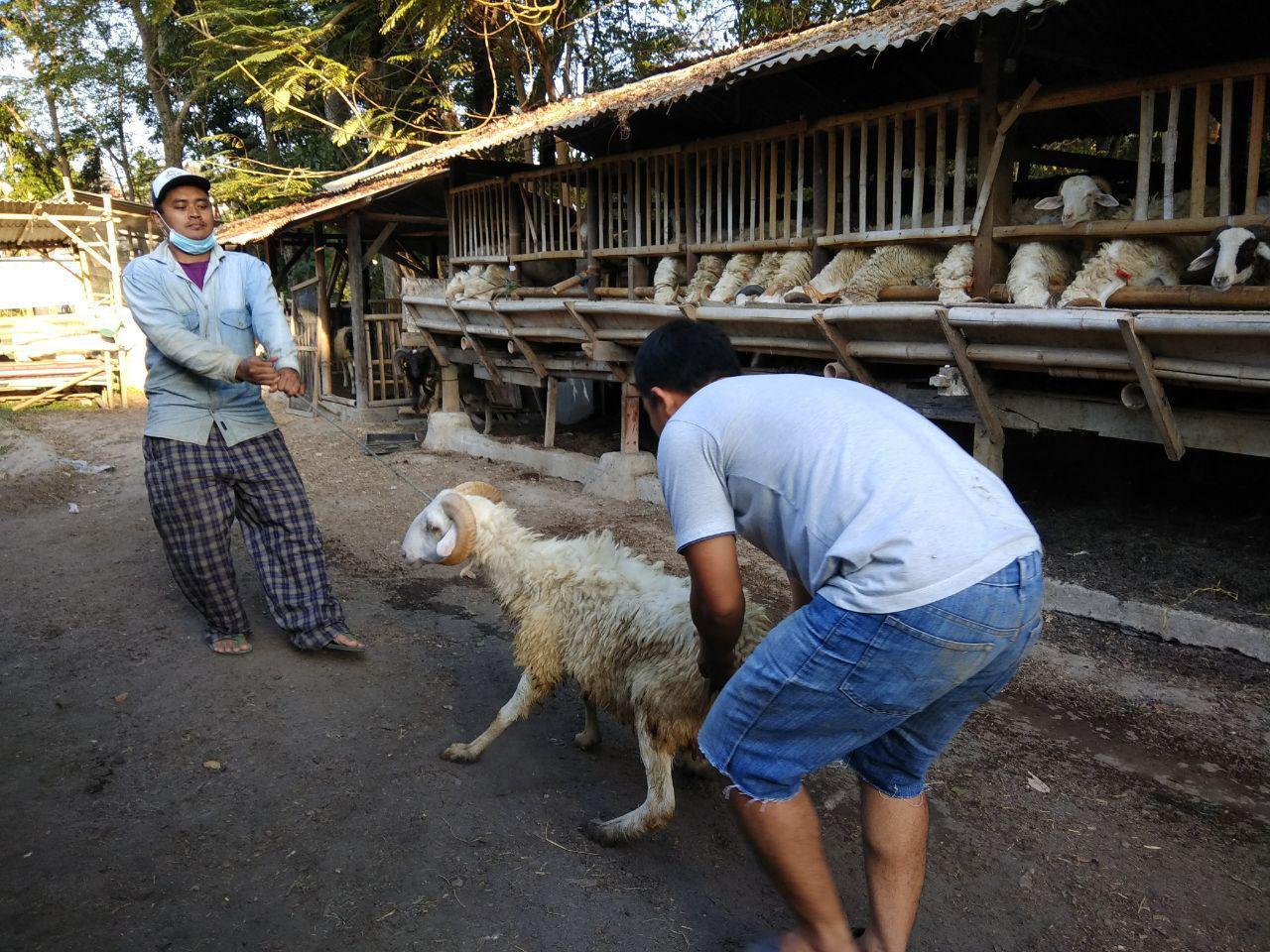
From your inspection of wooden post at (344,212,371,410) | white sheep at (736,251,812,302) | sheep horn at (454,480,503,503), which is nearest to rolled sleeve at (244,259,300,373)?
sheep horn at (454,480,503,503)

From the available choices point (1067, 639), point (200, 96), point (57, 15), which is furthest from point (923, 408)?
point (57, 15)

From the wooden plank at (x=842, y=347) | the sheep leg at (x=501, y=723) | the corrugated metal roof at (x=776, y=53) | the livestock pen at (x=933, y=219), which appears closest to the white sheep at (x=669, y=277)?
the livestock pen at (x=933, y=219)

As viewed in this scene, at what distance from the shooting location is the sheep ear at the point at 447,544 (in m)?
3.40

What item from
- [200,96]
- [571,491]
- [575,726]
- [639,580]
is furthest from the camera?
[200,96]

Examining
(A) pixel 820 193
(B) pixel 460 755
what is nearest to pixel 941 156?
(A) pixel 820 193

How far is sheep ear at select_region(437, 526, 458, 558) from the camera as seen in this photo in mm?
3398

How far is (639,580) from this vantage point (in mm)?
3287

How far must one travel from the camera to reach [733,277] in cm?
800

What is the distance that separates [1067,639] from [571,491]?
5.22m

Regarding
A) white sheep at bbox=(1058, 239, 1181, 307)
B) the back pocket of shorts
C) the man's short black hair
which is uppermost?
white sheep at bbox=(1058, 239, 1181, 307)

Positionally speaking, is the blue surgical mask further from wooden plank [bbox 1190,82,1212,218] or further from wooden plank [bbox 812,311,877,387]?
wooden plank [bbox 1190,82,1212,218]

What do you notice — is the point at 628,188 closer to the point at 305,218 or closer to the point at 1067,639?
the point at 305,218

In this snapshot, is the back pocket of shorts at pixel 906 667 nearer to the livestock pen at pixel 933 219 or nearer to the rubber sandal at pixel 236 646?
the livestock pen at pixel 933 219

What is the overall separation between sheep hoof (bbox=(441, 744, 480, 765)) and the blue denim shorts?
5.55ft
